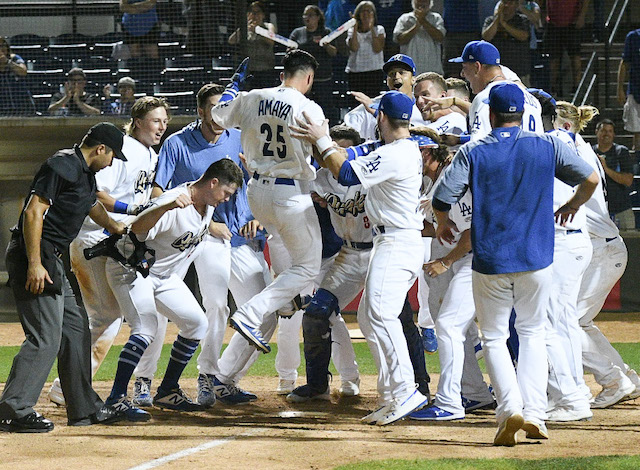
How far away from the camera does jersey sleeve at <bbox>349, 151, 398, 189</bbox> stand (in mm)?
6027

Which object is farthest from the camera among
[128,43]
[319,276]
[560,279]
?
[128,43]

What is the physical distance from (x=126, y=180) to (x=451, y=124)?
247 cm

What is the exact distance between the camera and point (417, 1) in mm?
13703

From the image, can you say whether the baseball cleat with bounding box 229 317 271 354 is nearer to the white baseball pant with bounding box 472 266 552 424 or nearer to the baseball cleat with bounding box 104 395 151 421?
the baseball cleat with bounding box 104 395 151 421

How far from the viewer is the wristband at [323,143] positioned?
6.12 m

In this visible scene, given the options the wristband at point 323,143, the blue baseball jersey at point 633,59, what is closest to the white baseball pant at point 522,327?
the wristband at point 323,143

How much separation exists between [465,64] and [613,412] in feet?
8.62

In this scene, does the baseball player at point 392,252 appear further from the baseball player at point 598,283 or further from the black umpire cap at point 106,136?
the baseball player at point 598,283

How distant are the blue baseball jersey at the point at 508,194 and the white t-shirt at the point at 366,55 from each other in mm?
8384

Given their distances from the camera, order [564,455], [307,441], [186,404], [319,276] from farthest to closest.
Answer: [319,276] < [186,404] < [307,441] < [564,455]

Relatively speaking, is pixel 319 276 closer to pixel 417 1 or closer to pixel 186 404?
pixel 186 404

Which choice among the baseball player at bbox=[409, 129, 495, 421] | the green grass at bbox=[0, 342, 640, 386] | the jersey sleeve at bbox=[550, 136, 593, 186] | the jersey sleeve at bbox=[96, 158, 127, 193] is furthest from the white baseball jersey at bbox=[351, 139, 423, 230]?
the green grass at bbox=[0, 342, 640, 386]

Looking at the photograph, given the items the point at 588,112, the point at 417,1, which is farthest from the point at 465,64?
the point at 417,1

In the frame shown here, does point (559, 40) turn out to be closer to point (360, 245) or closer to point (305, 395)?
point (360, 245)
